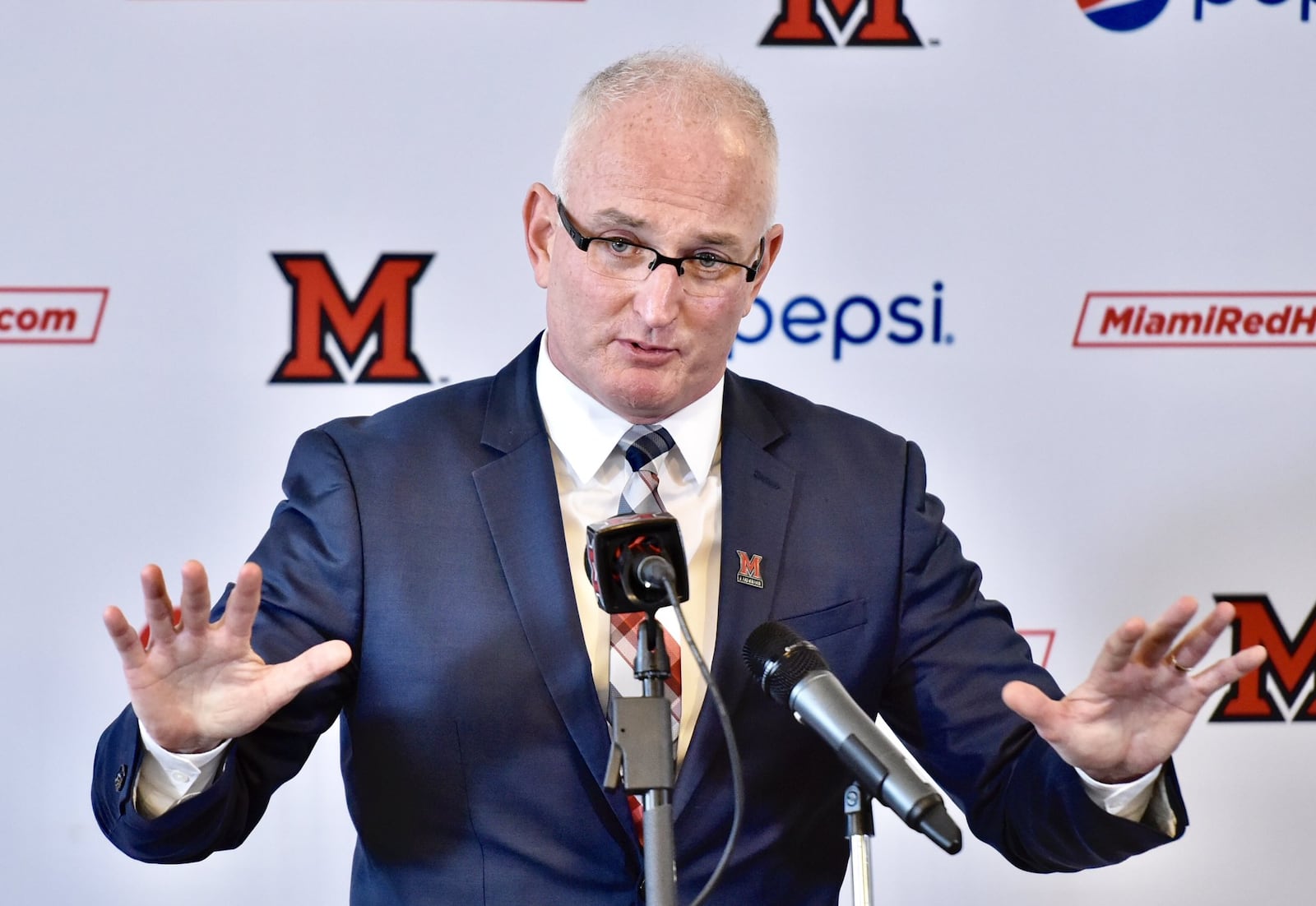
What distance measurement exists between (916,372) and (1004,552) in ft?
1.45

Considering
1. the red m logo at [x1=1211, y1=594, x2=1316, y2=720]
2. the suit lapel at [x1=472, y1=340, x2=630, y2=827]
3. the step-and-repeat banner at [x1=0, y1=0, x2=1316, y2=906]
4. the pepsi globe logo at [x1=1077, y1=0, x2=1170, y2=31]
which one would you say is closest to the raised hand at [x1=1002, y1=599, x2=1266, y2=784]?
the suit lapel at [x1=472, y1=340, x2=630, y2=827]

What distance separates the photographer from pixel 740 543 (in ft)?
7.23

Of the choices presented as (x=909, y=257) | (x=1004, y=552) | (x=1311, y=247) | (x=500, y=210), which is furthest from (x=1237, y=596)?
(x=500, y=210)

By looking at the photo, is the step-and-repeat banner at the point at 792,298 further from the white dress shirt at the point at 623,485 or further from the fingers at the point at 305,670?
the fingers at the point at 305,670

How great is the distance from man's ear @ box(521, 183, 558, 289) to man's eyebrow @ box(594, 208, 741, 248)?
0.59 feet

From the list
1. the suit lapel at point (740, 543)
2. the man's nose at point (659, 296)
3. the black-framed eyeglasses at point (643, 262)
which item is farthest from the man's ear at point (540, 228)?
the suit lapel at point (740, 543)

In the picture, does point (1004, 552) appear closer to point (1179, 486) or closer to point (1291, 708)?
point (1179, 486)

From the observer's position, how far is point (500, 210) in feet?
10.4

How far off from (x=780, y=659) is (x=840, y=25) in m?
2.00

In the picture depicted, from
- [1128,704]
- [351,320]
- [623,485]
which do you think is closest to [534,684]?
[623,485]

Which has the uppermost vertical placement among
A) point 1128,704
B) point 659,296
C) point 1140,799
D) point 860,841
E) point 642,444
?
point 659,296

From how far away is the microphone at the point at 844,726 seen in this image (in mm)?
1437

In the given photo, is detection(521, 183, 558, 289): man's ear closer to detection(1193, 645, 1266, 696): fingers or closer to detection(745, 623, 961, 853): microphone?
detection(745, 623, 961, 853): microphone

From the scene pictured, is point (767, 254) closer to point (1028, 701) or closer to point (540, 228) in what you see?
point (540, 228)
